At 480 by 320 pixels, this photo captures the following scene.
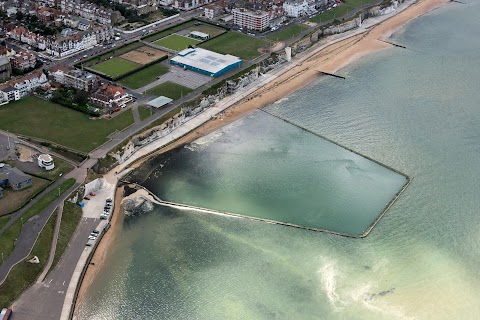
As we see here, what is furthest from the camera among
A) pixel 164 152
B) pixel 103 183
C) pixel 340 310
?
pixel 164 152

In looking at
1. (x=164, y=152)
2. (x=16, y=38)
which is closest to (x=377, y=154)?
(x=164, y=152)

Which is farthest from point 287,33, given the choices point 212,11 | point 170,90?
point 170,90

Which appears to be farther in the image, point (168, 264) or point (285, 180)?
point (285, 180)

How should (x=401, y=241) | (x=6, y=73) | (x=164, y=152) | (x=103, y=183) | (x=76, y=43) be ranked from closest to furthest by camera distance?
(x=401, y=241), (x=103, y=183), (x=164, y=152), (x=6, y=73), (x=76, y=43)

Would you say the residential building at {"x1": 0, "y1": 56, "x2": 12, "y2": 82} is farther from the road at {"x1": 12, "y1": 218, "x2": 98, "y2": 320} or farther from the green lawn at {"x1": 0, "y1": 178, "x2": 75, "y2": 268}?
the road at {"x1": 12, "y1": 218, "x2": 98, "y2": 320}

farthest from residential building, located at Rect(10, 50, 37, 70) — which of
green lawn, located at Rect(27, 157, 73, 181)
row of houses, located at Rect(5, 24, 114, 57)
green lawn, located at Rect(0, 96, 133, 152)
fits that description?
green lawn, located at Rect(27, 157, 73, 181)

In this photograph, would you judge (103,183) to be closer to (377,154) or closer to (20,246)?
(20,246)

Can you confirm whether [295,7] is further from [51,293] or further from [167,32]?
[51,293]
